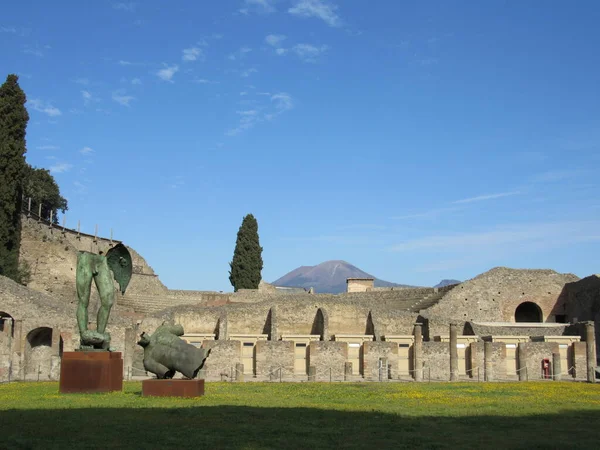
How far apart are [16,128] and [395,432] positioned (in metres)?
37.1

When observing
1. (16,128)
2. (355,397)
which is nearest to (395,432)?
(355,397)

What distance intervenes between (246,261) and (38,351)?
95.0ft

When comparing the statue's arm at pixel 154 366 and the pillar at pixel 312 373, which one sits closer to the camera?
the statue's arm at pixel 154 366

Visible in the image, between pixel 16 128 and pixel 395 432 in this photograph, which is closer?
pixel 395 432

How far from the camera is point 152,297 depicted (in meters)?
55.3

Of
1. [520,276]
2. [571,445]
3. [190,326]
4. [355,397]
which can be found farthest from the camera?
[520,276]

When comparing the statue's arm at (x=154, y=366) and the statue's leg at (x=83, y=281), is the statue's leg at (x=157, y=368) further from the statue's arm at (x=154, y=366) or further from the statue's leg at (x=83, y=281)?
the statue's leg at (x=83, y=281)

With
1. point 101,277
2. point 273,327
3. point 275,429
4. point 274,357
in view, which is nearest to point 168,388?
point 101,277

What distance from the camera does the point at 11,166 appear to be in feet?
137

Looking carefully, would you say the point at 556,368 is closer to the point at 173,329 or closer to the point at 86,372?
the point at 173,329

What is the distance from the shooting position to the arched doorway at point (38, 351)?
109ft

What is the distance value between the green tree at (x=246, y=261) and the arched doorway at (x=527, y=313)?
22584 millimetres

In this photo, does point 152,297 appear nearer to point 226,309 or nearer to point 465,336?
point 226,309

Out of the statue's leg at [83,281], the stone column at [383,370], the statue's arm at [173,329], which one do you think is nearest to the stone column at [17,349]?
the statue's leg at [83,281]
